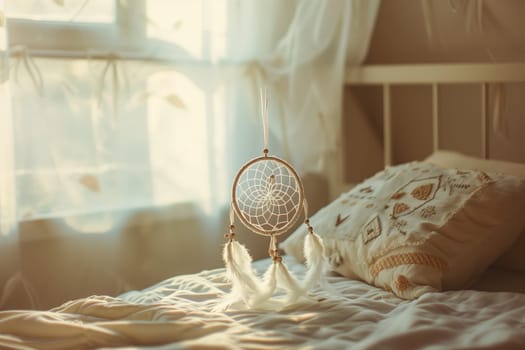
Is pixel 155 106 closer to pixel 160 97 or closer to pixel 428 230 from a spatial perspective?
pixel 160 97

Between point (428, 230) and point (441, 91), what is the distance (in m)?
0.85

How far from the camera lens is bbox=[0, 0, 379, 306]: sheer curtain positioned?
1.91 metres

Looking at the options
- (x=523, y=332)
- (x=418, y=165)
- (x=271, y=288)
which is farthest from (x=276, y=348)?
(x=418, y=165)

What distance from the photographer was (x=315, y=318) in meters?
1.42

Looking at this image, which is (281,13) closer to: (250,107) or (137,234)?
(250,107)

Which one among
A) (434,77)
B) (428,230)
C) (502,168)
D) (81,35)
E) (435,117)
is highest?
(81,35)

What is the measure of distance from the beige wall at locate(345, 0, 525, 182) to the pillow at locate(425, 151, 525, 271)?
305mm

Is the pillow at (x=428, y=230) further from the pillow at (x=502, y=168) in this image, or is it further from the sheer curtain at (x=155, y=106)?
the sheer curtain at (x=155, y=106)

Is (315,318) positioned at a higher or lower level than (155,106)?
lower

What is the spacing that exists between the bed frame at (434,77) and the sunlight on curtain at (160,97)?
88 millimetres

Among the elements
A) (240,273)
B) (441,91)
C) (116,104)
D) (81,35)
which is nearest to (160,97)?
(116,104)

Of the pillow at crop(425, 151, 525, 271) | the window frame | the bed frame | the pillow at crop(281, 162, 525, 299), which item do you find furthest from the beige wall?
the window frame

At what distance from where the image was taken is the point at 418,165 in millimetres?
1875

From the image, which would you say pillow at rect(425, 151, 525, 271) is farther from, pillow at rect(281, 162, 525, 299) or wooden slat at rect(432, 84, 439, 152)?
wooden slat at rect(432, 84, 439, 152)
